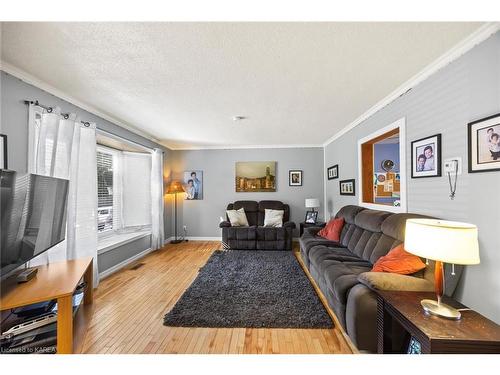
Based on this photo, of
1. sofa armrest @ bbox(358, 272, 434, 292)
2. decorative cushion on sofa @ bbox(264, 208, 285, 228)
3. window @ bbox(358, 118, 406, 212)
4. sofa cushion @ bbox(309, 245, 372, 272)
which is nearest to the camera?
sofa armrest @ bbox(358, 272, 434, 292)

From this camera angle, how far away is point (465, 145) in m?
1.55

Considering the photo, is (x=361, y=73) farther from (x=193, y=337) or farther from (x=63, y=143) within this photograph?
(x=63, y=143)

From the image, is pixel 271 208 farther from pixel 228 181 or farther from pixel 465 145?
pixel 465 145

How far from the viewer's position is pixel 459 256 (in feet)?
3.65

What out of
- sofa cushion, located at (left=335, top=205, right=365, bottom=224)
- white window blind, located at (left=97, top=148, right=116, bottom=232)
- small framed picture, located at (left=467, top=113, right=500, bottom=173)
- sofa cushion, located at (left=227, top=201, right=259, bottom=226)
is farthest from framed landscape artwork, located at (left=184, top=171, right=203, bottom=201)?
small framed picture, located at (left=467, top=113, right=500, bottom=173)

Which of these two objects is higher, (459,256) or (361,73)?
(361,73)

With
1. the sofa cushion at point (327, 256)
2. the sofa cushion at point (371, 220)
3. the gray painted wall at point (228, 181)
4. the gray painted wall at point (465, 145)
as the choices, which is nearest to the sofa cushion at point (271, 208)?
the gray painted wall at point (228, 181)

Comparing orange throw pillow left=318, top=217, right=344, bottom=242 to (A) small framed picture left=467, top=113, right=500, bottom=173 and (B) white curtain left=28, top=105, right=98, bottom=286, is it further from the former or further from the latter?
(B) white curtain left=28, top=105, right=98, bottom=286

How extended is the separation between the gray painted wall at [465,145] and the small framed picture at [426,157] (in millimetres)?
54

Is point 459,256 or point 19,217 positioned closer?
point 459,256

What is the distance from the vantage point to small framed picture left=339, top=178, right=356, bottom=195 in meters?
3.56

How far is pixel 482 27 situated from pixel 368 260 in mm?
2232

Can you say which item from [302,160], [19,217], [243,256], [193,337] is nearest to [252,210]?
[243,256]

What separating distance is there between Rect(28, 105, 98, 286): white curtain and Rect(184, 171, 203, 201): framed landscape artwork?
8.79ft
